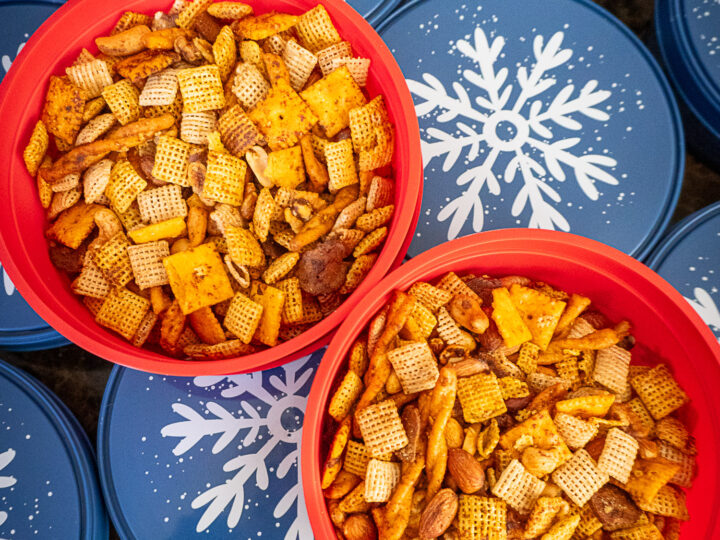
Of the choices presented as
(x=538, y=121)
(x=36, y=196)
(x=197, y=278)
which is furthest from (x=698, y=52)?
(x=36, y=196)

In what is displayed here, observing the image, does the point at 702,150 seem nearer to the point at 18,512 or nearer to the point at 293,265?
the point at 293,265

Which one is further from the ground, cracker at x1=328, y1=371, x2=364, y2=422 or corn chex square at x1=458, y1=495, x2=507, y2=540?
cracker at x1=328, y1=371, x2=364, y2=422

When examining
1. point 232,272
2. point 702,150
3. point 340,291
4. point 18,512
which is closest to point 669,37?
point 702,150

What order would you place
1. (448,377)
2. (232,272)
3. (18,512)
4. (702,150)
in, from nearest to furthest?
(448,377) < (232,272) < (18,512) < (702,150)

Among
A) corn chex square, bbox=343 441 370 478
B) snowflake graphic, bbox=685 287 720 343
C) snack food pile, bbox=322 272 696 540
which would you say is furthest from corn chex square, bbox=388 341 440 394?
snowflake graphic, bbox=685 287 720 343

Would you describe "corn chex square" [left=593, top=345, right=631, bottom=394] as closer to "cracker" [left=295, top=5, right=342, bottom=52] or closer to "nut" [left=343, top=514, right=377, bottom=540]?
"nut" [left=343, top=514, right=377, bottom=540]

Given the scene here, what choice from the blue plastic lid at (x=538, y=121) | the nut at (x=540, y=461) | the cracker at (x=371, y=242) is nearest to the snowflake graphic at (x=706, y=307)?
the blue plastic lid at (x=538, y=121)
